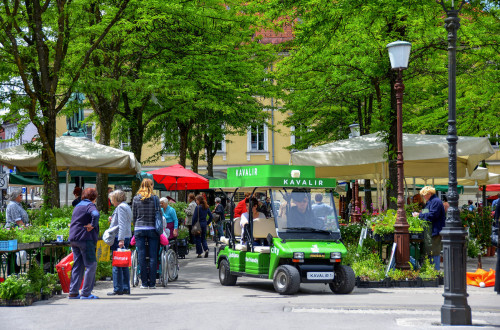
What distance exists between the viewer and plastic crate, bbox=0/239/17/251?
12.0 metres

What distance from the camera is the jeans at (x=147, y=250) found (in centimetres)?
1427

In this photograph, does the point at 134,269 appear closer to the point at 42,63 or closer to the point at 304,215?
the point at 304,215

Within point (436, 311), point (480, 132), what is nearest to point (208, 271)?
point (436, 311)

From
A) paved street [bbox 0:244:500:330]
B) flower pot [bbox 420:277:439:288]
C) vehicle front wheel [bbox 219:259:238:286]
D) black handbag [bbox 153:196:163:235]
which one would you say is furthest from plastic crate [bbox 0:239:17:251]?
flower pot [bbox 420:277:439:288]

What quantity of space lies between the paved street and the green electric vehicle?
14.0 inches

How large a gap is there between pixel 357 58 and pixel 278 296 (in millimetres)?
7698

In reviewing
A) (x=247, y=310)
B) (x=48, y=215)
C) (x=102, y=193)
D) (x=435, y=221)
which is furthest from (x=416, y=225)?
(x=102, y=193)

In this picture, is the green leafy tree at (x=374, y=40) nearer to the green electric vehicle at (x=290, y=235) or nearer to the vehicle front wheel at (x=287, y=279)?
the green electric vehicle at (x=290, y=235)

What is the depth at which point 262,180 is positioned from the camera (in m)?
14.1

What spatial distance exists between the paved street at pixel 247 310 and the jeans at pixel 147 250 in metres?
0.42

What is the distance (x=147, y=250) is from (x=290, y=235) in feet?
8.97

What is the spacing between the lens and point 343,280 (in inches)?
533

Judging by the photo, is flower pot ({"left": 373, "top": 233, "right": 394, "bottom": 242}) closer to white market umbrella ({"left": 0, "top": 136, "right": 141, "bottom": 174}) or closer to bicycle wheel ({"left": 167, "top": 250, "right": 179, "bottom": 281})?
bicycle wheel ({"left": 167, "top": 250, "right": 179, "bottom": 281})

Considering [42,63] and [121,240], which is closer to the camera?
[121,240]
